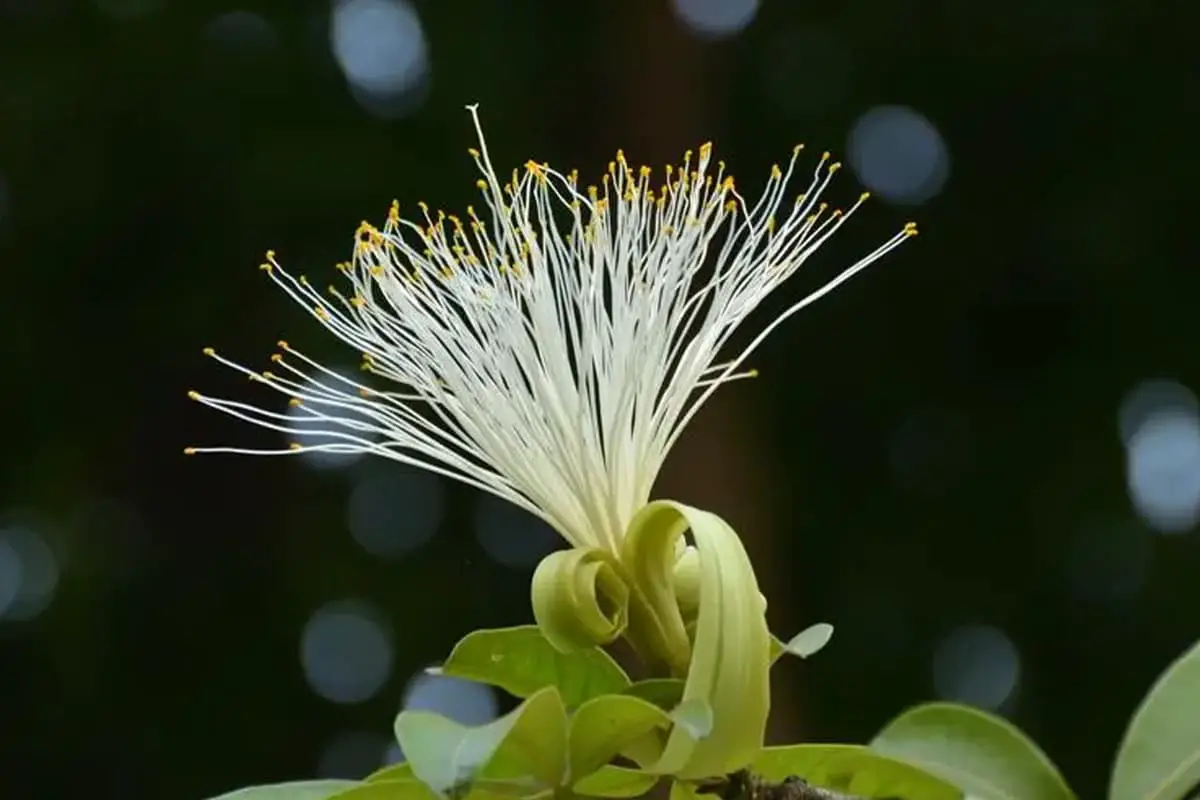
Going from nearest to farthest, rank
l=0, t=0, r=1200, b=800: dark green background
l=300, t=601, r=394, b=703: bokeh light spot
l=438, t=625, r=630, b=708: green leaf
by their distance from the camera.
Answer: l=438, t=625, r=630, b=708: green leaf, l=0, t=0, r=1200, b=800: dark green background, l=300, t=601, r=394, b=703: bokeh light spot

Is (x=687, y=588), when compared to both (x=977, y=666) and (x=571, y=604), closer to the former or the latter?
(x=571, y=604)

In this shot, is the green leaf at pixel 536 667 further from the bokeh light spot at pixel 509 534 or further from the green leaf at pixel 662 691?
the bokeh light spot at pixel 509 534

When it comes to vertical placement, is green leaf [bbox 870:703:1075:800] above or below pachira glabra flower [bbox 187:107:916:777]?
below

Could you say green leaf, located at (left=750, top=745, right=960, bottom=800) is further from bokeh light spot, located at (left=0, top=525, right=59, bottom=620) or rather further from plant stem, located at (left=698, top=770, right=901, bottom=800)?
bokeh light spot, located at (left=0, top=525, right=59, bottom=620)

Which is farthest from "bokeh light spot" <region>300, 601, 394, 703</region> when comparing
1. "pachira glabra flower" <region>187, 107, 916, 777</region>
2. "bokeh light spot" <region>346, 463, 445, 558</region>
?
"pachira glabra flower" <region>187, 107, 916, 777</region>

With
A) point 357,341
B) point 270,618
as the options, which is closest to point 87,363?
point 270,618

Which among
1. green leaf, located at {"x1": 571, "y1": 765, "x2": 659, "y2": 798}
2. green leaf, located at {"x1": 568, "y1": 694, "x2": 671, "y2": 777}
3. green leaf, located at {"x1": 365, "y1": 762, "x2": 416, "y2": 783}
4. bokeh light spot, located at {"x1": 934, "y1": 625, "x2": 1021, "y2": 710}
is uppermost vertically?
green leaf, located at {"x1": 568, "y1": 694, "x2": 671, "y2": 777}

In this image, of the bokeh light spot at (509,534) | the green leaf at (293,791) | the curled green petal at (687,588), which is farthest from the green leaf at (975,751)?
the bokeh light spot at (509,534)
